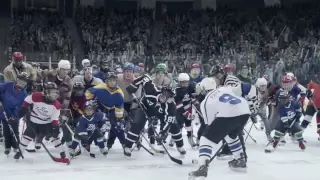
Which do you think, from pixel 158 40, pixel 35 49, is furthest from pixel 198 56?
pixel 35 49

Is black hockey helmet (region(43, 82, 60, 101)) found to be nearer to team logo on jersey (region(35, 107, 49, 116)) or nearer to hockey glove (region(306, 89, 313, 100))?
team logo on jersey (region(35, 107, 49, 116))

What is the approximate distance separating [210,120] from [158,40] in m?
11.8

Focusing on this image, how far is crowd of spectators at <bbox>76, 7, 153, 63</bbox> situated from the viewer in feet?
46.9

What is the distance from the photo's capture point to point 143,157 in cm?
529

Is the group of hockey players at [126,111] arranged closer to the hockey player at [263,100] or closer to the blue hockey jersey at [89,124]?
the blue hockey jersey at [89,124]

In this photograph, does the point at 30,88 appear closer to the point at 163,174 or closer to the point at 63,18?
the point at 163,174

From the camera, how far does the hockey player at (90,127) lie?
5012 millimetres

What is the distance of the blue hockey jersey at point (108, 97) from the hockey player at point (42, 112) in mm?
521

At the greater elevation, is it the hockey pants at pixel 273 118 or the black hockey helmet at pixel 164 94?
the black hockey helmet at pixel 164 94

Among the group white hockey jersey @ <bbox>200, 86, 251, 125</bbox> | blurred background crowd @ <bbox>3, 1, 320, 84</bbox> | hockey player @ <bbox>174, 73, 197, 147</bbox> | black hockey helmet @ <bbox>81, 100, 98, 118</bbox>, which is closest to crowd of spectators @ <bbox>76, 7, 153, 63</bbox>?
blurred background crowd @ <bbox>3, 1, 320, 84</bbox>

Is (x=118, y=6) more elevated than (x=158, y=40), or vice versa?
(x=118, y=6)

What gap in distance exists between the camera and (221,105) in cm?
398

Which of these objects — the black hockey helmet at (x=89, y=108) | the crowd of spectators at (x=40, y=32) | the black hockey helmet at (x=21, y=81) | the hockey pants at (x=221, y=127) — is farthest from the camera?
the crowd of spectators at (x=40, y=32)

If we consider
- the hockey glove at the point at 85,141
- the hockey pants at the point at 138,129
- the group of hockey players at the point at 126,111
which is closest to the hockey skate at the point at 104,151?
the group of hockey players at the point at 126,111
